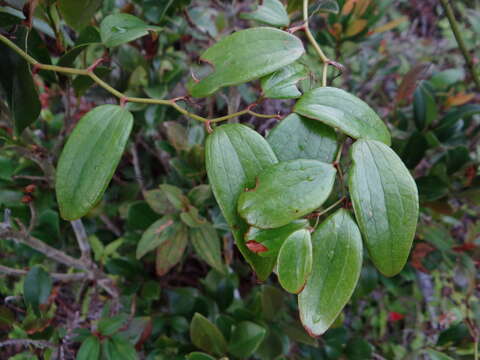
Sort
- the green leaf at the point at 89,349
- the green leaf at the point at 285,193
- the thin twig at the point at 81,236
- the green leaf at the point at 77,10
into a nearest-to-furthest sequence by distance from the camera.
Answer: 1. the green leaf at the point at 285,193
2. the green leaf at the point at 77,10
3. the green leaf at the point at 89,349
4. the thin twig at the point at 81,236

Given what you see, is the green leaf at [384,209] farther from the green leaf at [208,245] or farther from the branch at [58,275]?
the branch at [58,275]

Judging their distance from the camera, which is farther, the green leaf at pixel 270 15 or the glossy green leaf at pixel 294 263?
the green leaf at pixel 270 15

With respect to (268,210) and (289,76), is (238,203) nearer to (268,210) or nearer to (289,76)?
(268,210)

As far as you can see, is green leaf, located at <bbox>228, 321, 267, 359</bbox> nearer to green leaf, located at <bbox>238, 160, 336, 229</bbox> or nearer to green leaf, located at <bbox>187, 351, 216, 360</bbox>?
green leaf, located at <bbox>187, 351, 216, 360</bbox>

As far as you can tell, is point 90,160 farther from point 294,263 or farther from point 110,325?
point 110,325

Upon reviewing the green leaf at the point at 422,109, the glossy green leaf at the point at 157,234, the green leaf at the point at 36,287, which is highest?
the green leaf at the point at 422,109

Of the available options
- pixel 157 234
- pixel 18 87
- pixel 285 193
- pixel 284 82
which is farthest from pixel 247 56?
pixel 157 234

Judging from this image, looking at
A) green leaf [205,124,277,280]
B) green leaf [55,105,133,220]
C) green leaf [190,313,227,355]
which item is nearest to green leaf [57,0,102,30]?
green leaf [55,105,133,220]

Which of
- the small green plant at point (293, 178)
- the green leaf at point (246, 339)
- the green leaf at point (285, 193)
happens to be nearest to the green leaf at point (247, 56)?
the small green plant at point (293, 178)
